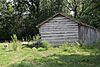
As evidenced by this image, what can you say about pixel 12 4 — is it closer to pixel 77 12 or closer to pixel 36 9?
pixel 36 9

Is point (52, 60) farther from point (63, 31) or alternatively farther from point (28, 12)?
point (28, 12)

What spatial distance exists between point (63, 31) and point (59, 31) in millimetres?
509

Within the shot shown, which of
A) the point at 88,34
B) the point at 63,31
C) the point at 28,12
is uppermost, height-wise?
the point at 28,12

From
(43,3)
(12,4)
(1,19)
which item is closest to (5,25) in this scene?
(1,19)

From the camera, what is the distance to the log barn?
1273 inches

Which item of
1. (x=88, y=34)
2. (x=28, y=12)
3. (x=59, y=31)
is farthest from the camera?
(x=28, y=12)

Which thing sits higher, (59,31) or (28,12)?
(28,12)

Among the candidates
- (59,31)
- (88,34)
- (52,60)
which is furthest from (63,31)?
(52,60)

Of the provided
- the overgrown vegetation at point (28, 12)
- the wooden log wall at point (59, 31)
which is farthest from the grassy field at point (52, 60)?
the overgrown vegetation at point (28, 12)

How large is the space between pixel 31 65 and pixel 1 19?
39831mm

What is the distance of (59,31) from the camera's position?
32375 mm

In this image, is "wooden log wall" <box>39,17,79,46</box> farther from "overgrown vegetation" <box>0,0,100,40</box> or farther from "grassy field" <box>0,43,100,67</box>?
"overgrown vegetation" <box>0,0,100,40</box>

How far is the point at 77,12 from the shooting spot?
55.3 meters

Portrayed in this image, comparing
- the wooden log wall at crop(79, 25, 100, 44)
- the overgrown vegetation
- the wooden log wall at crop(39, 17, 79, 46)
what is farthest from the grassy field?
the overgrown vegetation
